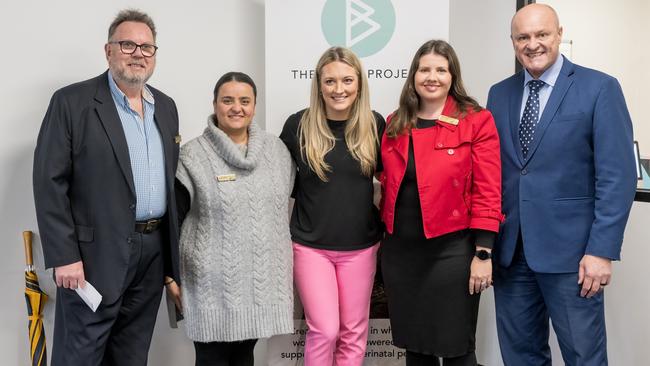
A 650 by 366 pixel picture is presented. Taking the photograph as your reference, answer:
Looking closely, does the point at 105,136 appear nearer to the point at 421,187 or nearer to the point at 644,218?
the point at 421,187

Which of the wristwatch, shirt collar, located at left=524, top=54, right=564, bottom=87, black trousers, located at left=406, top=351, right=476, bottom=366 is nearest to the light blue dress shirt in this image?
shirt collar, located at left=524, top=54, right=564, bottom=87

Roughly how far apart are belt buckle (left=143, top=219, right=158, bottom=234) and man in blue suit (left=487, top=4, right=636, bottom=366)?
131cm

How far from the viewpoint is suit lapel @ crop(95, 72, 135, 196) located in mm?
1779

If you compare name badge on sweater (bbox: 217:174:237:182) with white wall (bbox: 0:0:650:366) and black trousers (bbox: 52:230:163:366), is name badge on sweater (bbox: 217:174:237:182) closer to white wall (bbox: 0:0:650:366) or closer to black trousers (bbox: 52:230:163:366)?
black trousers (bbox: 52:230:163:366)

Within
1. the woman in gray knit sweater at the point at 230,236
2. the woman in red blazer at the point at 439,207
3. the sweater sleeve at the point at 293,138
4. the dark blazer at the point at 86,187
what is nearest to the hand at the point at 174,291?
the woman in gray knit sweater at the point at 230,236

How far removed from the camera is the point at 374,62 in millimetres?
2576

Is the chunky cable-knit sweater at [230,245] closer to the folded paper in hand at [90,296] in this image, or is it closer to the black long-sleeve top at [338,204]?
the black long-sleeve top at [338,204]

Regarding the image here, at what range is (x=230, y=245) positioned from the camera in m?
1.98

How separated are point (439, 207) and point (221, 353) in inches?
41.2

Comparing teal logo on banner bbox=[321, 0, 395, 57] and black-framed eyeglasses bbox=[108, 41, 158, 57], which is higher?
teal logo on banner bbox=[321, 0, 395, 57]

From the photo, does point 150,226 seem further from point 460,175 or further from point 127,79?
point 460,175

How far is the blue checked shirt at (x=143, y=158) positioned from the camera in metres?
1.85

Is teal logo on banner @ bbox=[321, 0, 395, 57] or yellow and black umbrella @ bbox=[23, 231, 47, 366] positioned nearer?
yellow and black umbrella @ bbox=[23, 231, 47, 366]

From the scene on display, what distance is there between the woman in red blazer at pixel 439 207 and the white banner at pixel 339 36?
595mm
